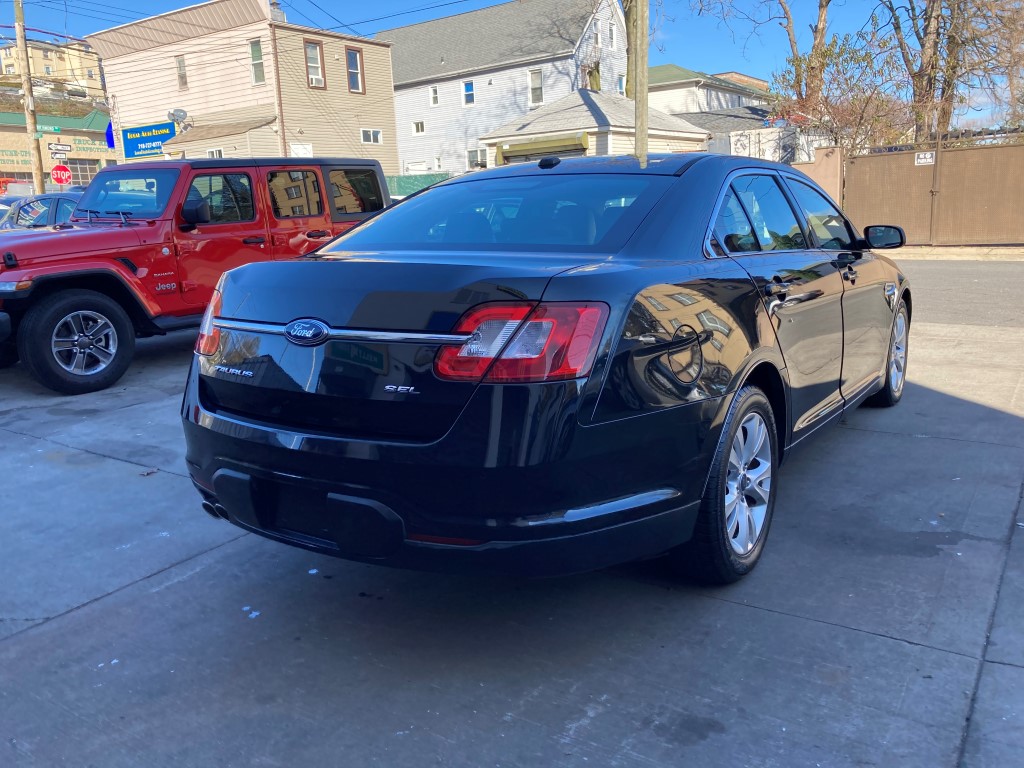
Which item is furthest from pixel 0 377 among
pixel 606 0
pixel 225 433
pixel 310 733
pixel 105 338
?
pixel 606 0

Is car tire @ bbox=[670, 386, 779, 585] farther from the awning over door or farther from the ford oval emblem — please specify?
the awning over door

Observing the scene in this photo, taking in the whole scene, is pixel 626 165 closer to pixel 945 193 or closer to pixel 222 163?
pixel 222 163

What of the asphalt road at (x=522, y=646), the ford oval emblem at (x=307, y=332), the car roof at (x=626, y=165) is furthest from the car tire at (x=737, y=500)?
the ford oval emblem at (x=307, y=332)

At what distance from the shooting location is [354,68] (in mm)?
31688

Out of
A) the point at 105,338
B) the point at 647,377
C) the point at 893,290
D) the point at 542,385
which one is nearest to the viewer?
the point at 542,385

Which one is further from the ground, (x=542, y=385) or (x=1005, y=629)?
(x=542, y=385)

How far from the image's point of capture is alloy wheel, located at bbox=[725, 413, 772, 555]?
10.6ft

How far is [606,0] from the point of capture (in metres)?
36.5

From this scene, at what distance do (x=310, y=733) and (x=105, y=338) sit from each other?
560cm

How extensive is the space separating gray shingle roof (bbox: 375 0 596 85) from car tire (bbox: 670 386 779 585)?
3463cm

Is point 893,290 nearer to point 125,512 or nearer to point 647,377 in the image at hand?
point 647,377

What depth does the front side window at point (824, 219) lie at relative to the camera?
4512 millimetres

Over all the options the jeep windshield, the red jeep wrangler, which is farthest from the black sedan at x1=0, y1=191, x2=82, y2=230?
the red jeep wrangler

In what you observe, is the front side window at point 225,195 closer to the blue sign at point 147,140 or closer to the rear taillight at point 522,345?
the rear taillight at point 522,345
